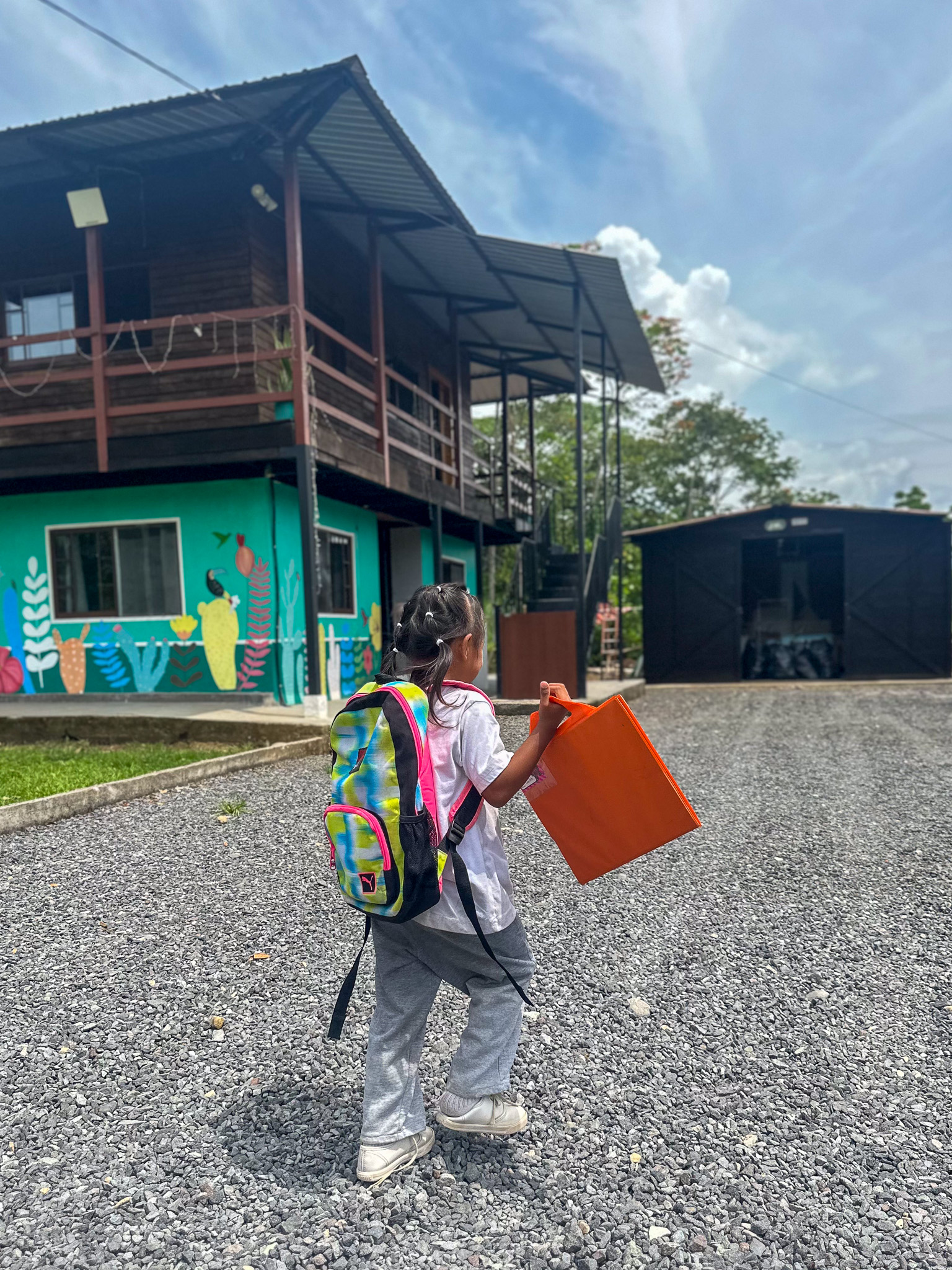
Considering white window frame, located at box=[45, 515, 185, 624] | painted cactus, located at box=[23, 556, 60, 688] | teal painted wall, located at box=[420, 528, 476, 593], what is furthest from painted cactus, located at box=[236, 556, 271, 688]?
teal painted wall, located at box=[420, 528, 476, 593]

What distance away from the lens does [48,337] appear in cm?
1012

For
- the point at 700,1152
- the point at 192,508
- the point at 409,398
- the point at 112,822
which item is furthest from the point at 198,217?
the point at 700,1152

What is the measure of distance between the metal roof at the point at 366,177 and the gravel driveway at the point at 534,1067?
7130mm

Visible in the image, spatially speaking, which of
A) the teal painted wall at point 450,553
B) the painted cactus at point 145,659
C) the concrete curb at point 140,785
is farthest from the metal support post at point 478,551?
the concrete curb at point 140,785

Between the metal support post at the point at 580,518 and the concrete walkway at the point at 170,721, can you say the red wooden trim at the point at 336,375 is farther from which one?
the concrete walkway at the point at 170,721

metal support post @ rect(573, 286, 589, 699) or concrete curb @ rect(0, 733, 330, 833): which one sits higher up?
metal support post @ rect(573, 286, 589, 699)

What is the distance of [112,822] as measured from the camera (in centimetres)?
548

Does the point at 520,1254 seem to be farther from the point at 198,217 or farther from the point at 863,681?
the point at 863,681

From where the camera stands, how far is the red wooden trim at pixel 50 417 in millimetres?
10008

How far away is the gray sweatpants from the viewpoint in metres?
2.13

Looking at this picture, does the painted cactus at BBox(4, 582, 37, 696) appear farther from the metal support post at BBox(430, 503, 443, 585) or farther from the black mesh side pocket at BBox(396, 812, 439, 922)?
the black mesh side pocket at BBox(396, 812, 439, 922)

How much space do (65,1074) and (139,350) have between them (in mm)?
9292

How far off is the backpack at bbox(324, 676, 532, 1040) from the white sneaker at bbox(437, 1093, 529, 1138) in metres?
0.49

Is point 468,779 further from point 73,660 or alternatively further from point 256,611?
point 73,660
